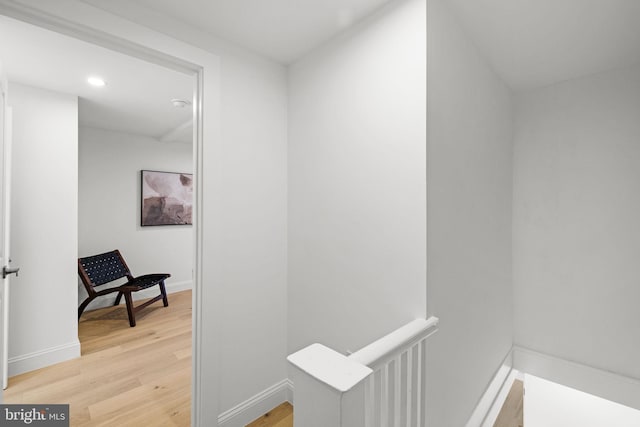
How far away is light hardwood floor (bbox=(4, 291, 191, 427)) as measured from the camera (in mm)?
1938

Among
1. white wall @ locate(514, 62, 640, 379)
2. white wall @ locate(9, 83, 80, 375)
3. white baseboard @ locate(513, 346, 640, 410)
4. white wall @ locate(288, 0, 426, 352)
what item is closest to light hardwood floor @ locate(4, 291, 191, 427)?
white wall @ locate(9, 83, 80, 375)

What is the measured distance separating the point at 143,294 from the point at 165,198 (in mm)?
1439

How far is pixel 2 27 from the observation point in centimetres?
169

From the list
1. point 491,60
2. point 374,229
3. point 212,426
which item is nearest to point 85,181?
point 212,426

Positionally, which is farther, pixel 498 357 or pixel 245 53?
pixel 498 357

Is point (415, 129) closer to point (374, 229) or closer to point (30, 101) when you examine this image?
point (374, 229)

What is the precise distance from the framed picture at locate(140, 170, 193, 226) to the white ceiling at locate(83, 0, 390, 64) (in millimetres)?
3310

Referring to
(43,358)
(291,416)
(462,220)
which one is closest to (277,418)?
(291,416)

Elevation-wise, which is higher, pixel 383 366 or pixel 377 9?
pixel 377 9

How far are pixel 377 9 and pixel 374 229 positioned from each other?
1100mm

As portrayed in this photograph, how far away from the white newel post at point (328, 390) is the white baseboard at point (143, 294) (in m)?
4.09

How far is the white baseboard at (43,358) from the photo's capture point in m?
2.35

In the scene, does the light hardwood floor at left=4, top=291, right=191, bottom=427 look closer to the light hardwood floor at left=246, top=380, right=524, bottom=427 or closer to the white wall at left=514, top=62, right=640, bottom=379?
the light hardwood floor at left=246, top=380, right=524, bottom=427

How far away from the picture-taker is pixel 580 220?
2.23 meters
